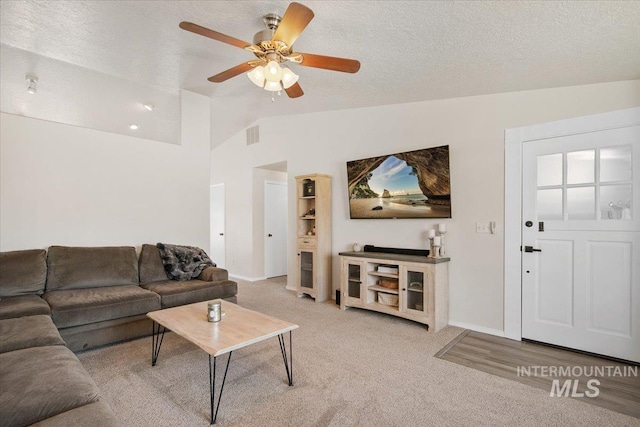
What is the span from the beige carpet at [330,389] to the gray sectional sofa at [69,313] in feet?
1.05

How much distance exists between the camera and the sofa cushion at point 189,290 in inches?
124

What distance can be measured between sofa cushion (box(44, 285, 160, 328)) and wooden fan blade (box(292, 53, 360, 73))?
2613 mm

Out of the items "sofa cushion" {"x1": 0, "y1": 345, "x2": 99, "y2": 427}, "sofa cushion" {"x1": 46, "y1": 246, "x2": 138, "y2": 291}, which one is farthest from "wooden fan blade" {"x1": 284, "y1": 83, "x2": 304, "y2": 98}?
"sofa cushion" {"x1": 46, "y1": 246, "x2": 138, "y2": 291}

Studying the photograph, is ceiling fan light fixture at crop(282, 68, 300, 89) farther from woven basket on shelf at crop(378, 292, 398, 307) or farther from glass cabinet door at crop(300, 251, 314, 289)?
glass cabinet door at crop(300, 251, 314, 289)

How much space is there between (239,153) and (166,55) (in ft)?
10.2

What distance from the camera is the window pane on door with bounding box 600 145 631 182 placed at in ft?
8.32

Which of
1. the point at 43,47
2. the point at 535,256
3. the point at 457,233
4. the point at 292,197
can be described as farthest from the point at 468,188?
the point at 43,47

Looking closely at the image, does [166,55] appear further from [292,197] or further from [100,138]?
[292,197]

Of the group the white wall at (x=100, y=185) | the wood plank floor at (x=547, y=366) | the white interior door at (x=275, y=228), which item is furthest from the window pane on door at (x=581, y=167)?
the white interior door at (x=275, y=228)

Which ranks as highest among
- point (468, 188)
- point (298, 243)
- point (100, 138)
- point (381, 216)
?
point (100, 138)

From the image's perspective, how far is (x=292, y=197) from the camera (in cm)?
546

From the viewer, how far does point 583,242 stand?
272cm

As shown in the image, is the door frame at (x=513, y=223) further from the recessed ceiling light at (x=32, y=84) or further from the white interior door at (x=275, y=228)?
the recessed ceiling light at (x=32, y=84)

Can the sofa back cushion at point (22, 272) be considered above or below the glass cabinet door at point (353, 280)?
above
